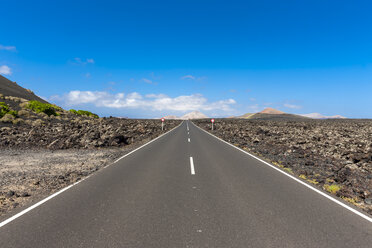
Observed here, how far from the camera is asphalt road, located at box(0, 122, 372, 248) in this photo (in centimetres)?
A: 376

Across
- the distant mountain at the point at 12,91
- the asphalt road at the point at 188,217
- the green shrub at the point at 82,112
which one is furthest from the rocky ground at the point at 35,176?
the green shrub at the point at 82,112

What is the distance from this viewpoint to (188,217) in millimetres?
4629

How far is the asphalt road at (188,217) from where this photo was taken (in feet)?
12.3

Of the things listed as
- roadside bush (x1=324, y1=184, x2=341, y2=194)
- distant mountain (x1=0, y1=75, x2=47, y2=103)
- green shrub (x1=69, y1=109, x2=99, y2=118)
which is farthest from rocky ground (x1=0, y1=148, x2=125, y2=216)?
green shrub (x1=69, y1=109, x2=99, y2=118)

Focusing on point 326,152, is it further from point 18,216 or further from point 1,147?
point 1,147

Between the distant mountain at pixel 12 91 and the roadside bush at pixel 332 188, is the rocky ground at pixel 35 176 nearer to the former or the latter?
the roadside bush at pixel 332 188

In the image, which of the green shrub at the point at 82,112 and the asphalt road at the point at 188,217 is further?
the green shrub at the point at 82,112

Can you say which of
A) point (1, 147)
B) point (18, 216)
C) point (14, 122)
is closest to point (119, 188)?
point (18, 216)

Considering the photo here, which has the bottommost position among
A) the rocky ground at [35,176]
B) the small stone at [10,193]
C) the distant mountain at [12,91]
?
the rocky ground at [35,176]

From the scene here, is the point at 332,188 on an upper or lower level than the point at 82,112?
lower

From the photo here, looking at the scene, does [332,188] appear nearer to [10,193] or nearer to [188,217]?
[188,217]

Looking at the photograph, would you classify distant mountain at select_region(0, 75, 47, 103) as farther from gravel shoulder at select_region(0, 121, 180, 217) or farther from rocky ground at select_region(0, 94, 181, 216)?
gravel shoulder at select_region(0, 121, 180, 217)

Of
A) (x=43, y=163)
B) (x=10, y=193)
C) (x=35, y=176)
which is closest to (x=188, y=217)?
(x=10, y=193)

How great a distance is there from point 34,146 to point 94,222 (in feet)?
47.5
